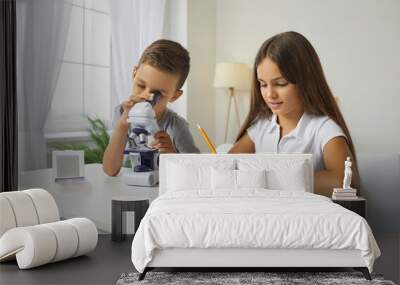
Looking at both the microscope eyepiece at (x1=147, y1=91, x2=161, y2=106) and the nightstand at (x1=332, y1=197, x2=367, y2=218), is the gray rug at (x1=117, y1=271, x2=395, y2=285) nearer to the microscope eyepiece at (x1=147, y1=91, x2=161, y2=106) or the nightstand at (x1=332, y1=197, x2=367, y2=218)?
the nightstand at (x1=332, y1=197, x2=367, y2=218)

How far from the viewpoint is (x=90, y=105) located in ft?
21.8

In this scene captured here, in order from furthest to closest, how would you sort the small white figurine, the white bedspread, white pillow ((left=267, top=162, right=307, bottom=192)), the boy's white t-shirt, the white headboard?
the boy's white t-shirt < the white headboard < the small white figurine < white pillow ((left=267, top=162, right=307, bottom=192)) < the white bedspread

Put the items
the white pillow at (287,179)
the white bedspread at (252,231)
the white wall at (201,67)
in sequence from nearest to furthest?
the white bedspread at (252,231)
the white pillow at (287,179)
the white wall at (201,67)

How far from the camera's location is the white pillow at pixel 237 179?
5828mm

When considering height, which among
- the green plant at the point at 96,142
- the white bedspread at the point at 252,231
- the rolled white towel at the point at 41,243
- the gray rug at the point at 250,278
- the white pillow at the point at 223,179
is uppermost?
the green plant at the point at 96,142

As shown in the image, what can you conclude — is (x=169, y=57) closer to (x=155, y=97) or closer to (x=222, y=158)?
(x=155, y=97)

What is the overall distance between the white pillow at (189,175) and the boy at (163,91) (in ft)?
1.38

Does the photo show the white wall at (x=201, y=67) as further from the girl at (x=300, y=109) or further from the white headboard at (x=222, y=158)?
the girl at (x=300, y=109)

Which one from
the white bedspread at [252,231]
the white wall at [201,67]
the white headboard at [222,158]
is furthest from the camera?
the white wall at [201,67]

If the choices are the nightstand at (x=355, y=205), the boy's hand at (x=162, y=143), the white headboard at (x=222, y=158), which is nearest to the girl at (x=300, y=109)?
the white headboard at (x=222, y=158)

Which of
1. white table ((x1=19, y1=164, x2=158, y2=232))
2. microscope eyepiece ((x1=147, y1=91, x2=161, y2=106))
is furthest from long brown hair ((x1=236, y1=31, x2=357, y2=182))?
white table ((x1=19, y1=164, x2=158, y2=232))

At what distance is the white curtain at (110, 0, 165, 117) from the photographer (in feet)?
21.3

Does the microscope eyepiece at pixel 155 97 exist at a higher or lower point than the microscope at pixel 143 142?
higher

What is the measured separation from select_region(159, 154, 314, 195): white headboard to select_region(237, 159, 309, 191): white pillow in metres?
0.05
